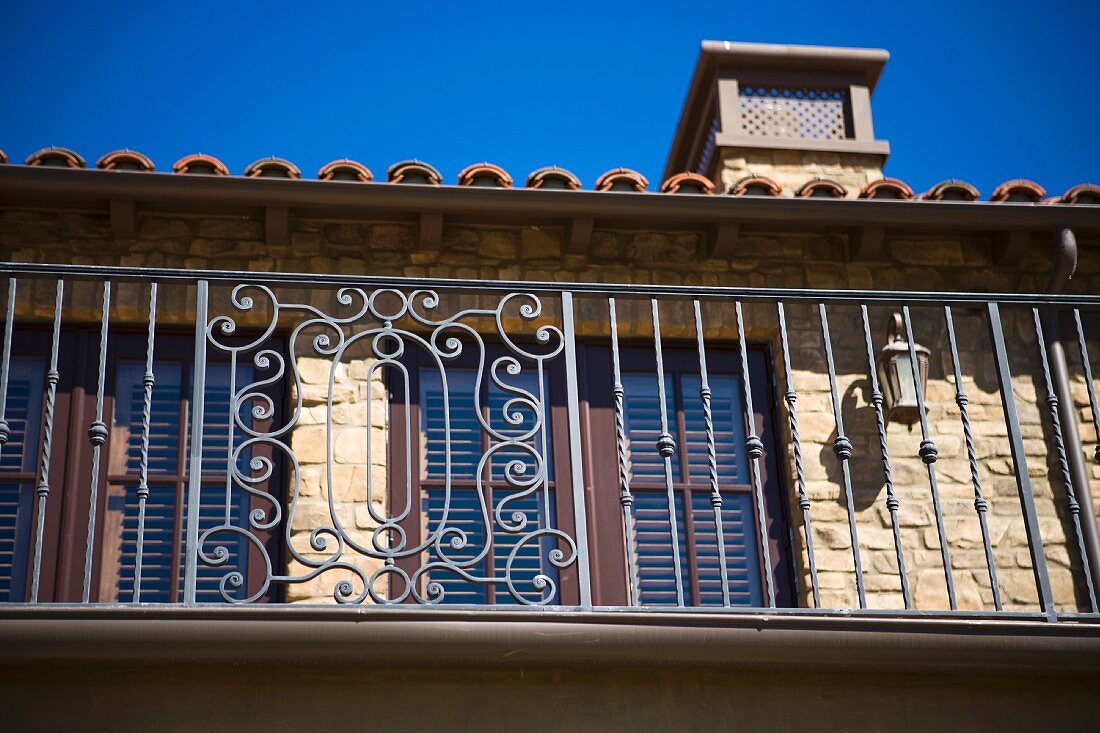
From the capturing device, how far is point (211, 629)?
5.16 metres

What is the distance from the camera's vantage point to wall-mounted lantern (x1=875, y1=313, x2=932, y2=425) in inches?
299

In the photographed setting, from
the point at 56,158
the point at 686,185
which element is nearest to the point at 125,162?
the point at 56,158

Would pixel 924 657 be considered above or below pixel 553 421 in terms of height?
below

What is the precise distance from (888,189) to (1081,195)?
1.07 metres

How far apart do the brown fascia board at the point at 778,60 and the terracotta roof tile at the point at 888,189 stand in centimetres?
181


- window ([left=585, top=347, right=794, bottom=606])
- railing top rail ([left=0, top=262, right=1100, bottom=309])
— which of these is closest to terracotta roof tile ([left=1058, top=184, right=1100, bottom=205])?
railing top rail ([left=0, top=262, right=1100, bottom=309])

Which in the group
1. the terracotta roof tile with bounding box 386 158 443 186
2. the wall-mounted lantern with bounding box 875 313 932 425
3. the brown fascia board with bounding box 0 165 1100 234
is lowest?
the wall-mounted lantern with bounding box 875 313 932 425

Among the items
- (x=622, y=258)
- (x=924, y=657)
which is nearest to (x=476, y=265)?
(x=622, y=258)

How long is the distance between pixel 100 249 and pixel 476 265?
1967 mm

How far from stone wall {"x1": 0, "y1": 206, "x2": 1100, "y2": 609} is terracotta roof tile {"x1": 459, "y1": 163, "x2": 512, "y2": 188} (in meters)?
0.45

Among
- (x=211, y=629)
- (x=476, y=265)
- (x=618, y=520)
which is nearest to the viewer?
(x=211, y=629)

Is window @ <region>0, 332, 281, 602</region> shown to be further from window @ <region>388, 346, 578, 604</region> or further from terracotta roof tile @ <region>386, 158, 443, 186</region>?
terracotta roof tile @ <region>386, 158, 443, 186</region>

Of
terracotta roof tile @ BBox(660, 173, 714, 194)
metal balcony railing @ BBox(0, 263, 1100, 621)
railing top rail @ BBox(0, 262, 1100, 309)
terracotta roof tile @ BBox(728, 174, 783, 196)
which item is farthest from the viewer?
terracotta roof tile @ BBox(728, 174, 783, 196)

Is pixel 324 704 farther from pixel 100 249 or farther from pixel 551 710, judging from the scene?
pixel 100 249
